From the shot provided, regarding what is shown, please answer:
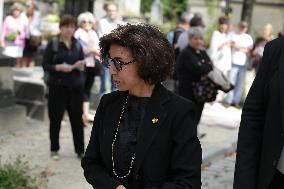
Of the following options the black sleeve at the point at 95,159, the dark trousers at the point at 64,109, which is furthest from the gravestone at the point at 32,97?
the black sleeve at the point at 95,159

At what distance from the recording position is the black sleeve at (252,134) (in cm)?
297

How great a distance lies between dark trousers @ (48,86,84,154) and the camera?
6945mm

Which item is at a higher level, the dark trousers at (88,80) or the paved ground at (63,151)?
the dark trousers at (88,80)

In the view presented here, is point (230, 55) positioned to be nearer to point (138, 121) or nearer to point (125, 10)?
point (125, 10)

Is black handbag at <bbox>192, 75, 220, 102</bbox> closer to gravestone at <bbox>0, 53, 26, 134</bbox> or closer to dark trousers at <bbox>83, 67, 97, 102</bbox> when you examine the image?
dark trousers at <bbox>83, 67, 97, 102</bbox>

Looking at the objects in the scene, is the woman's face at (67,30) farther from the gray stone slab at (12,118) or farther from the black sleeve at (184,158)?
the black sleeve at (184,158)

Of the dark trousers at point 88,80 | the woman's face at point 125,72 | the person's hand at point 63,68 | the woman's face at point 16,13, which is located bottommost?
the dark trousers at point 88,80

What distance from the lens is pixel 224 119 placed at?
11281mm

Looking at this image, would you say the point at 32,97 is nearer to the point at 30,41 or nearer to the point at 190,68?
the point at 190,68

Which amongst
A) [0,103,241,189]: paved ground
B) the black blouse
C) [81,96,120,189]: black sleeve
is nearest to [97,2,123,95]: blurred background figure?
[0,103,241,189]: paved ground

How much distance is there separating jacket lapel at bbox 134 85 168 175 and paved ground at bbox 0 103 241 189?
10.1 ft

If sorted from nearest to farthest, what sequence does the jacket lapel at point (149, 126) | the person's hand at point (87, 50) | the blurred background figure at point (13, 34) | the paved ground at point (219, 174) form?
1. the jacket lapel at point (149, 126)
2. the paved ground at point (219, 174)
3. the person's hand at point (87, 50)
4. the blurred background figure at point (13, 34)

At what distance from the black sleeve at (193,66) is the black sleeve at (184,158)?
499cm

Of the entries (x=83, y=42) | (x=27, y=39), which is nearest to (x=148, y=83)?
(x=83, y=42)
